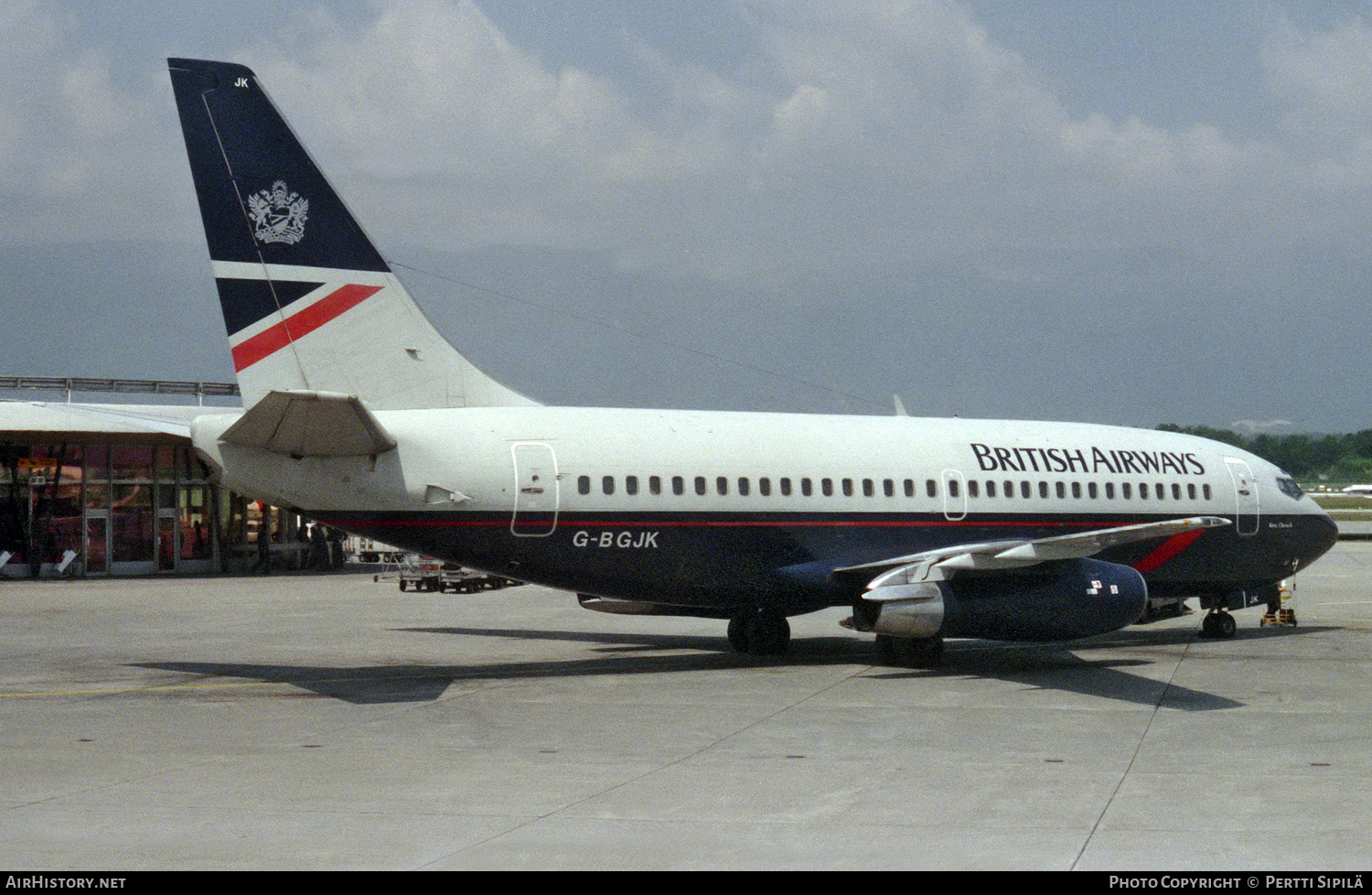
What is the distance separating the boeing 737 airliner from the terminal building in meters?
27.9

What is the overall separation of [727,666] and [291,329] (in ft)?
24.8

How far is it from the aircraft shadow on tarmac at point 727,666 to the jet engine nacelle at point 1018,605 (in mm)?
639

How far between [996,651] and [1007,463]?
2957 millimetres

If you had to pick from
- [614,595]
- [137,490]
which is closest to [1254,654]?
[614,595]

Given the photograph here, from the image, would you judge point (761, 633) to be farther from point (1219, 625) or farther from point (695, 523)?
point (1219, 625)

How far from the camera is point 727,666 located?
20.3 m

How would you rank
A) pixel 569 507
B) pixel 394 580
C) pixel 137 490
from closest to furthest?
pixel 569 507, pixel 394 580, pixel 137 490

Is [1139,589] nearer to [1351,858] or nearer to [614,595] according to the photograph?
[614,595]

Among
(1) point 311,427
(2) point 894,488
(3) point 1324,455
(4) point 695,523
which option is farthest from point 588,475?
(3) point 1324,455

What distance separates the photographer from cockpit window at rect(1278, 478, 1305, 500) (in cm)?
2541

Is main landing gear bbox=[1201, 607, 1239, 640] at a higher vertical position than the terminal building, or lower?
lower

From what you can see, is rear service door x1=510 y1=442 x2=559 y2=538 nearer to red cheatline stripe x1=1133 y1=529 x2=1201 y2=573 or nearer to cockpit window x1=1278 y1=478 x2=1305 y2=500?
red cheatline stripe x1=1133 y1=529 x2=1201 y2=573

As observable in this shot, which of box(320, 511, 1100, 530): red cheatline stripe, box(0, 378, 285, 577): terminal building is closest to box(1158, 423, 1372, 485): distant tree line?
box(0, 378, 285, 577): terminal building
